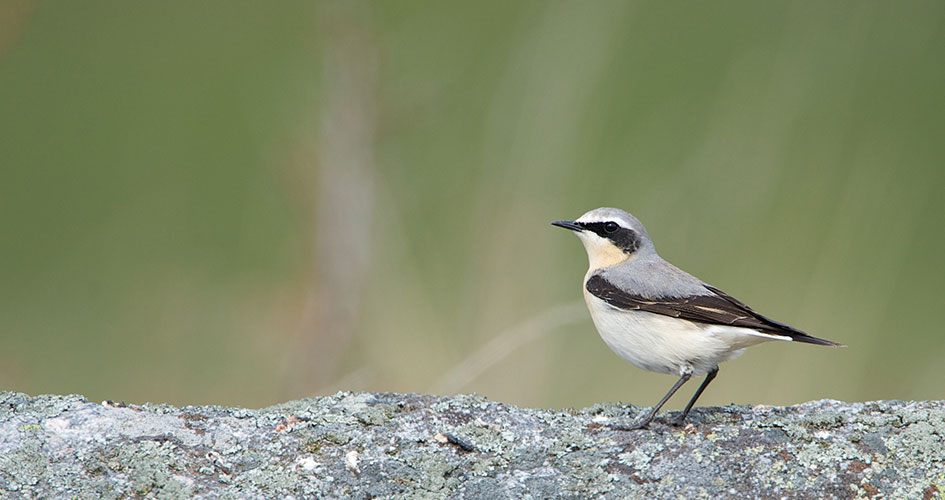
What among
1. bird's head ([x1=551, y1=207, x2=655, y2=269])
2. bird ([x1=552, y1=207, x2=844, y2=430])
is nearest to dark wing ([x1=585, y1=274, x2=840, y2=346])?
bird ([x1=552, y1=207, x2=844, y2=430])

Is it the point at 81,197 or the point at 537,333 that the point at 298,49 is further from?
the point at 537,333

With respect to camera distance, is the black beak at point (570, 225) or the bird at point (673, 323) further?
the black beak at point (570, 225)

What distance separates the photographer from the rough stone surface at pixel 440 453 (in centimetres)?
269

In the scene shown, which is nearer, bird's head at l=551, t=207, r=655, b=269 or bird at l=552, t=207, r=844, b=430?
bird at l=552, t=207, r=844, b=430

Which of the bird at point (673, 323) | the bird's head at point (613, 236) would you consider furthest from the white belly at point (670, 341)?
the bird's head at point (613, 236)

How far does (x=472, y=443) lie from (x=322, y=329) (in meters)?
2.76

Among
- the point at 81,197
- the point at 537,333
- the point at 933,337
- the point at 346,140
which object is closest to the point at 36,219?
the point at 81,197

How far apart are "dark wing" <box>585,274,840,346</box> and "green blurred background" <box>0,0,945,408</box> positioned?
91 cm

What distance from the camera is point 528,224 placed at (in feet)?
19.6

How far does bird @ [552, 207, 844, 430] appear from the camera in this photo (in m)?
3.87

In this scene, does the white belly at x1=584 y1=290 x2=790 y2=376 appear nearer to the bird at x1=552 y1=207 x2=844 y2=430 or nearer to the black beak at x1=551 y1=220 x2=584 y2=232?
the bird at x1=552 y1=207 x2=844 y2=430

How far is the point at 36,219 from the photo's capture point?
8.26 meters

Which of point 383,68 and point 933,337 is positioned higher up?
point 383,68

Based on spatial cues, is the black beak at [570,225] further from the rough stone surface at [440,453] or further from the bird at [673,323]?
the rough stone surface at [440,453]
